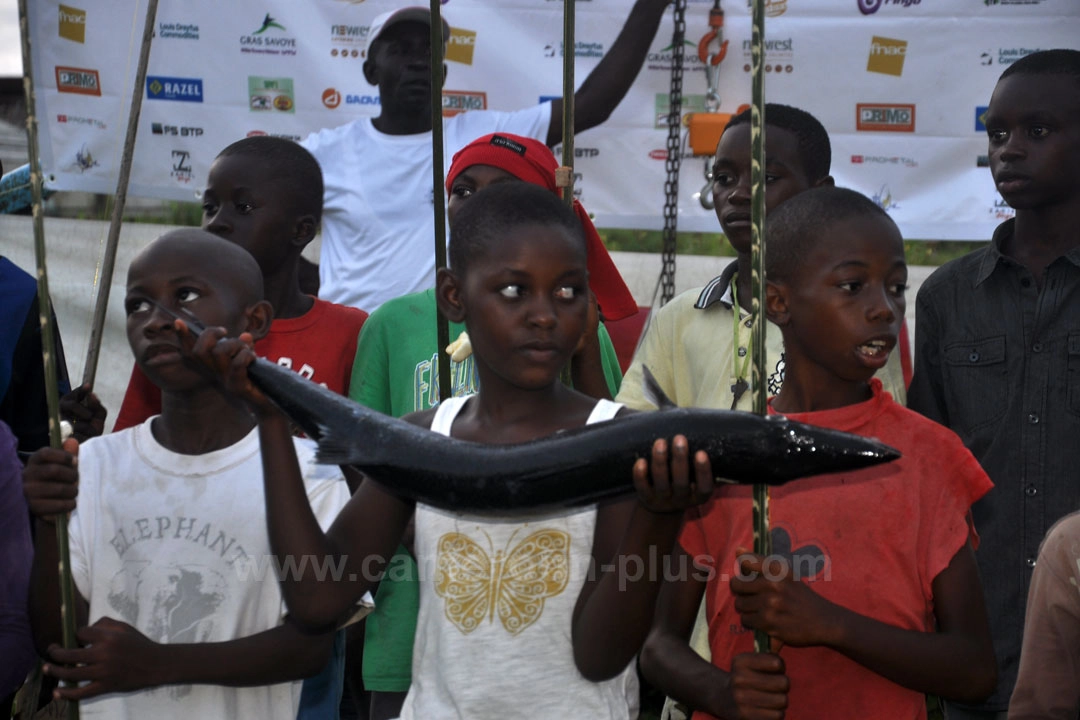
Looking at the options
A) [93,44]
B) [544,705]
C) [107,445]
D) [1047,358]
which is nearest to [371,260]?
[93,44]

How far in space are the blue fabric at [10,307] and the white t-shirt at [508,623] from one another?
2.04 metres

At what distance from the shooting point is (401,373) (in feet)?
10.7

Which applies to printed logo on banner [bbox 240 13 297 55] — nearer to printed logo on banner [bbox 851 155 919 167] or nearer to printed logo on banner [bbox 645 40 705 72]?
printed logo on banner [bbox 645 40 705 72]

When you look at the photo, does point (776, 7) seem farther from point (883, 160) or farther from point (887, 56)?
point (883, 160)

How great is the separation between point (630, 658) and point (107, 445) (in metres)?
1.25

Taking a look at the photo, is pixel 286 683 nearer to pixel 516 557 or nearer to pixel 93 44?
pixel 516 557

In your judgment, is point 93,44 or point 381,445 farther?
point 93,44

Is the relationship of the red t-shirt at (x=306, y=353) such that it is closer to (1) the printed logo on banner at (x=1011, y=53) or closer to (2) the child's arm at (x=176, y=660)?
(2) the child's arm at (x=176, y=660)

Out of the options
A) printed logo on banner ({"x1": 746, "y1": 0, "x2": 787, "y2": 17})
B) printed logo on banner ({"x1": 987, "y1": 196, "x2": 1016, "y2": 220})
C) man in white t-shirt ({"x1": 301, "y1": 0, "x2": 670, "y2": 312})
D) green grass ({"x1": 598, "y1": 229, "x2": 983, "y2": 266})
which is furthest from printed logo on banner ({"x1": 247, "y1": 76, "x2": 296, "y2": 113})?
printed logo on banner ({"x1": 987, "y1": 196, "x2": 1016, "y2": 220})

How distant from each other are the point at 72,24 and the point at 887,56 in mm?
3632

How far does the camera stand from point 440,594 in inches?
89.9

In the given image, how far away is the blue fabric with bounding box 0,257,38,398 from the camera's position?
3.76 m

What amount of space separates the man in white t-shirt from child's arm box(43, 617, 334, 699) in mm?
2382

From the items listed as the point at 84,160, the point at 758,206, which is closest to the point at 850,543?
the point at 758,206
